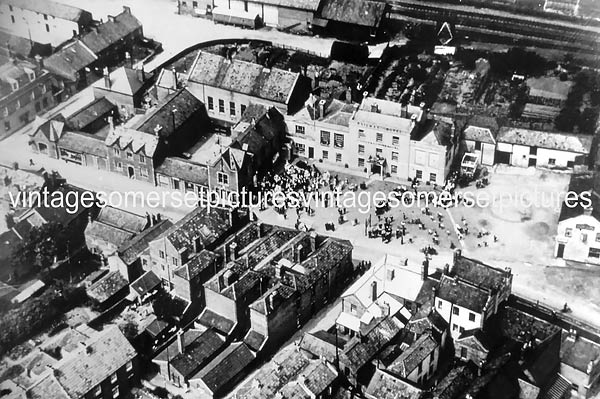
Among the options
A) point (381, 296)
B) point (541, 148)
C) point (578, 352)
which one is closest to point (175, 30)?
point (541, 148)

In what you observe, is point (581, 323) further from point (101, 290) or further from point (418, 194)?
point (101, 290)

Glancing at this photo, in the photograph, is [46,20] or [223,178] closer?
[223,178]

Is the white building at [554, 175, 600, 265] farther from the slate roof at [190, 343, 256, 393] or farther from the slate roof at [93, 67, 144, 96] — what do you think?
the slate roof at [93, 67, 144, 96]

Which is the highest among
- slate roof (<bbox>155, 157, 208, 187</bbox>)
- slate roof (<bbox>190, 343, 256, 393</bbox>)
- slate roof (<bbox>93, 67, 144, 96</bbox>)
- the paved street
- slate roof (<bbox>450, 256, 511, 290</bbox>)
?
the paved street

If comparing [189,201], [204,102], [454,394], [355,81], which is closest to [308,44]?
[355,81]

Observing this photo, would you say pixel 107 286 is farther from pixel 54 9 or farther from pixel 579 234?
pixel 54 9

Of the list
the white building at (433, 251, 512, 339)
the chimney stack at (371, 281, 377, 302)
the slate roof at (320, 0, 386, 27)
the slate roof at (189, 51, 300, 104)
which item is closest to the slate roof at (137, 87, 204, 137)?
the slate roof at (189, 51, 300, 104)

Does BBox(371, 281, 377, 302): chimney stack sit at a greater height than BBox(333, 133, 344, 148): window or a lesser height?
lesser
